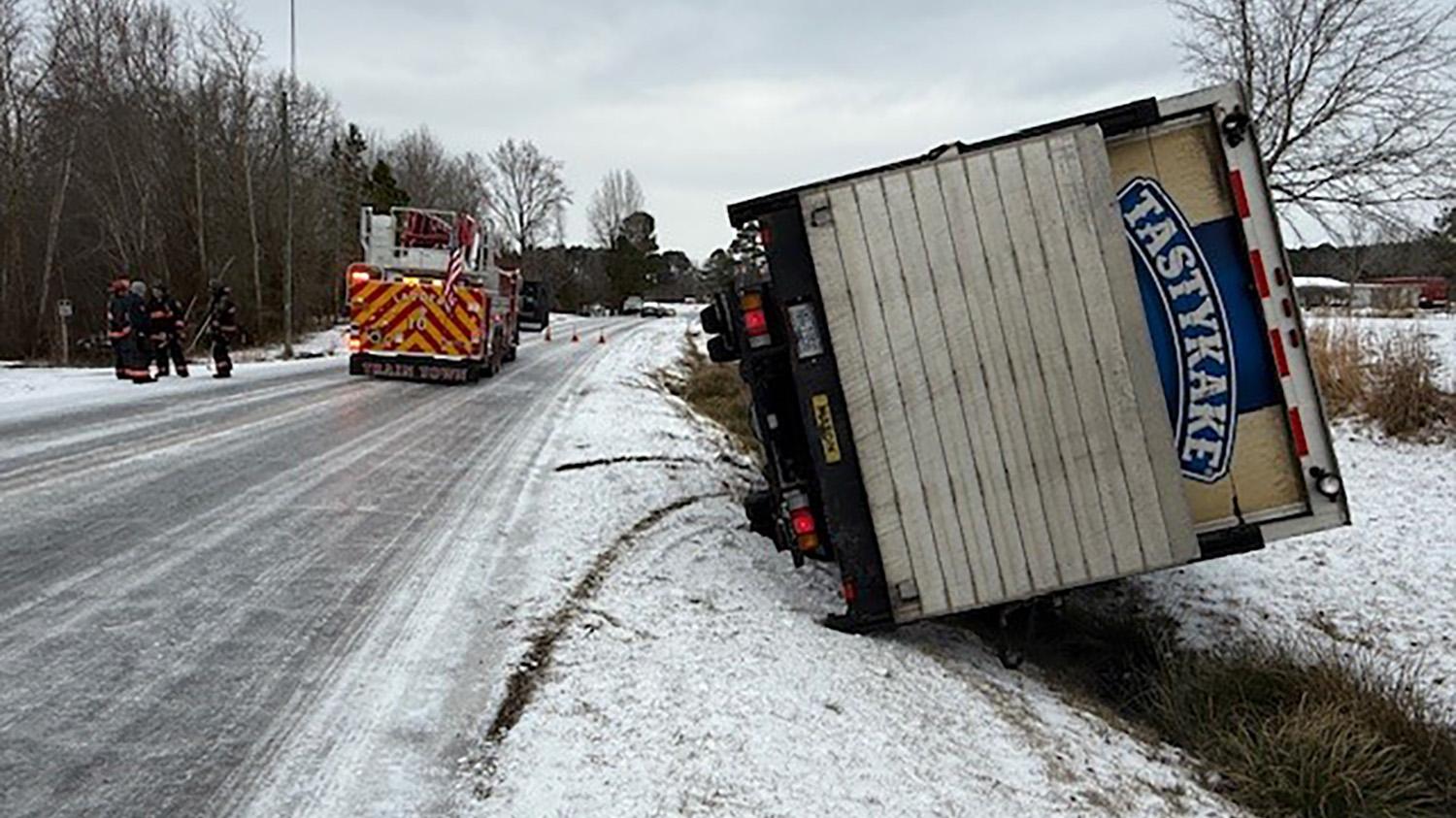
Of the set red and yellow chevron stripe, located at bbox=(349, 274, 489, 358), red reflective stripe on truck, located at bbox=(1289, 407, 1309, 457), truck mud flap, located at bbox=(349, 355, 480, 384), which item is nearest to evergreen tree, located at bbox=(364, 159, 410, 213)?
red and yellow chevron stripe, located at bbox=(349, 274, 489, 358)

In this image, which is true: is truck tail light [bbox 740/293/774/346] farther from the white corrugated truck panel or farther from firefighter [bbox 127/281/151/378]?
firefighter [bbox 127/281/151/378]

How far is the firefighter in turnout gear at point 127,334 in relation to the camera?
1427 centimetres

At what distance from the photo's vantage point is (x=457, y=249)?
1559 centimetres

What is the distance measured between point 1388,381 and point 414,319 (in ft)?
43.5

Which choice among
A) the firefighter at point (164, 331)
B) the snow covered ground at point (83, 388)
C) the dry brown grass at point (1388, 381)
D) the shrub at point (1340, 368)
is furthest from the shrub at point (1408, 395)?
the firefighter at point (164, 331)

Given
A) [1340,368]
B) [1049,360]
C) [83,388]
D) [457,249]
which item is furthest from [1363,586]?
[83,388]

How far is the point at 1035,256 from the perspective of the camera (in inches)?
181

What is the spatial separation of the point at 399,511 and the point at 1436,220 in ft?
80.3

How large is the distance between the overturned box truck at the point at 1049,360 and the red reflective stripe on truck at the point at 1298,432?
19 millimetres

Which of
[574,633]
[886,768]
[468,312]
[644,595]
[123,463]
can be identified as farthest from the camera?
[468,312]

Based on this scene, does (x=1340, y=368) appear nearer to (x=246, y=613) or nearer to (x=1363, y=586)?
(x=1363, y=586)

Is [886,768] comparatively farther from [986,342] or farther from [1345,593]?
[1345,593]

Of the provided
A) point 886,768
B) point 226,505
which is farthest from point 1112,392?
point 226,505

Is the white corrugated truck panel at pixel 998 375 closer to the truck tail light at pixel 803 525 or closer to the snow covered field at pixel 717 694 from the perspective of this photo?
the truck tail light at pixel 803 525
